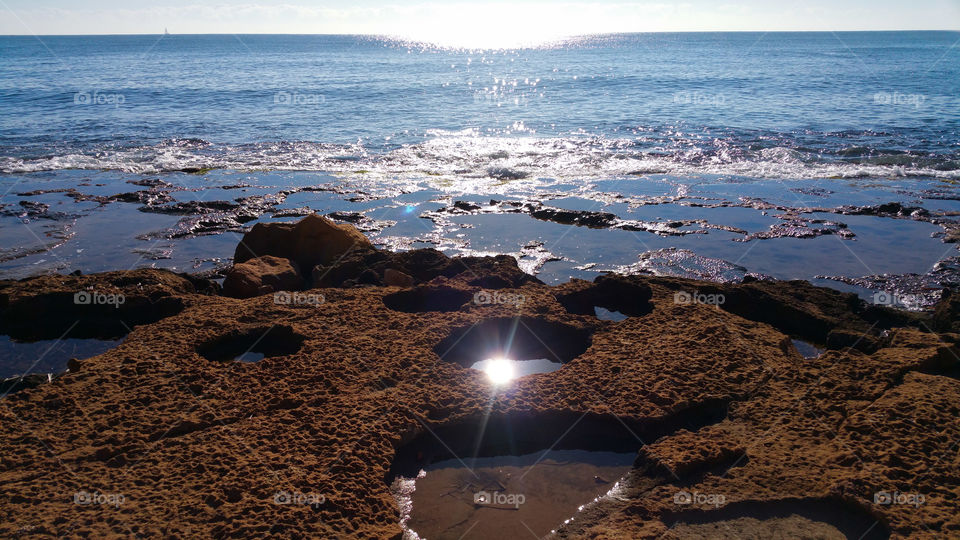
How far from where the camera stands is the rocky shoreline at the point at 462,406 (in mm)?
3654

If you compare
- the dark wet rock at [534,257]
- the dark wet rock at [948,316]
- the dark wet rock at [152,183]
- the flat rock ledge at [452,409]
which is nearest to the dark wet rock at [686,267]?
the dark wet rock at [534,257]

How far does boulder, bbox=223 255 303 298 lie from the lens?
7098mm

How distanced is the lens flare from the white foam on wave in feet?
29.9

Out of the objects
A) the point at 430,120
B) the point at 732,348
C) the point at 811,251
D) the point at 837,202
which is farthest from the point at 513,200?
the point at 430,120

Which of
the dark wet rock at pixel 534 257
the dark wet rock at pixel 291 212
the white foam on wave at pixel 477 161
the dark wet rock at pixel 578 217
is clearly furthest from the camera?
the white foam on wave at pixel 477 161

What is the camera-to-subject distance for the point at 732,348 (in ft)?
17.4

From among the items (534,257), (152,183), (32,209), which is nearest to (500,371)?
(534,257)

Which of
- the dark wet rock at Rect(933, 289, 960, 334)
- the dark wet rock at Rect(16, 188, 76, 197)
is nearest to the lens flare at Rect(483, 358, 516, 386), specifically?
the dark wet rock at Rect(933, 289, 960, 334)

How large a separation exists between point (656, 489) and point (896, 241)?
7.79 m

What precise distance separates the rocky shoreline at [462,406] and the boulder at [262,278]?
491 mm

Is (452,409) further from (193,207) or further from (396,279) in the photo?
(193,207)

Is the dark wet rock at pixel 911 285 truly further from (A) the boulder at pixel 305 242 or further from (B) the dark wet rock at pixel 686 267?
(A) the boulder at pixel 305 242

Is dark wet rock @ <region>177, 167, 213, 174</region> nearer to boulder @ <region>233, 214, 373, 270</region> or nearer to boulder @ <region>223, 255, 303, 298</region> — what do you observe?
boulder @ <region>233, 214, 373, 270</region>

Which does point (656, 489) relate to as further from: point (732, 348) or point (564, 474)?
point (732, 348)
